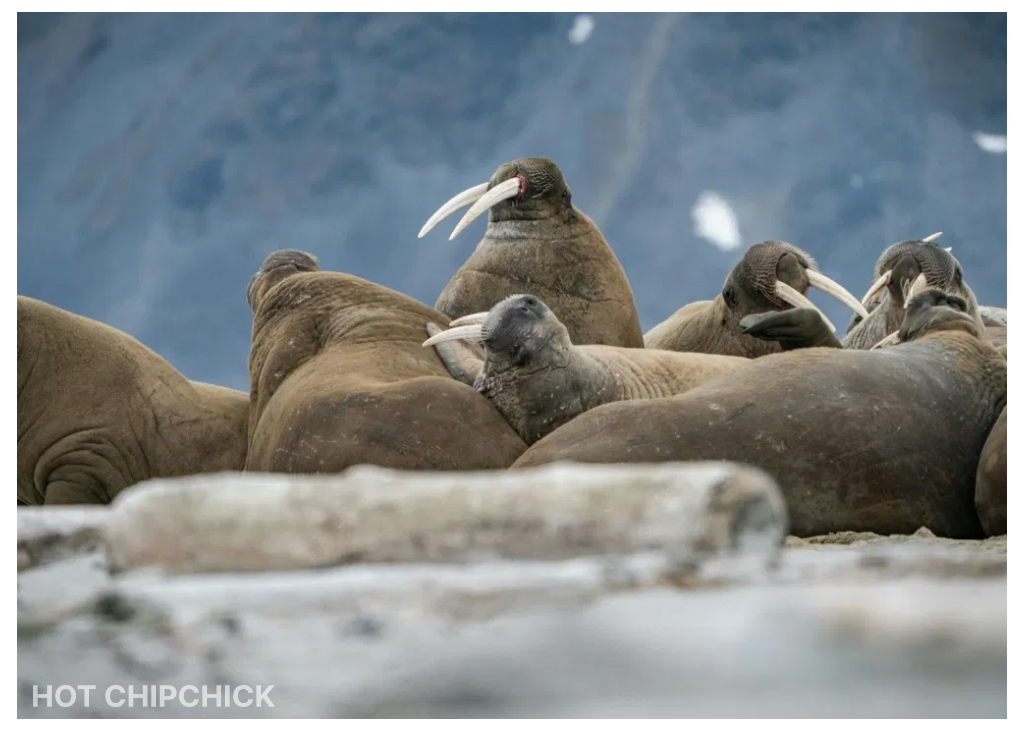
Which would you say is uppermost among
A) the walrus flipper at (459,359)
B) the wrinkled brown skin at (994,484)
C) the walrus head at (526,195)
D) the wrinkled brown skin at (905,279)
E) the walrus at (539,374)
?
the walrus head at (526,195)

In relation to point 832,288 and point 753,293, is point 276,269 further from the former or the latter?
point 832,288

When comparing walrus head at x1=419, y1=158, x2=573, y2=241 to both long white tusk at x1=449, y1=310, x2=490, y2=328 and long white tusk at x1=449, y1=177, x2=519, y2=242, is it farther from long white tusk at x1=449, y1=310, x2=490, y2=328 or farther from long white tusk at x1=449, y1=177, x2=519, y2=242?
long white tusk at x1=449, y1=310, x2=490, y2=328

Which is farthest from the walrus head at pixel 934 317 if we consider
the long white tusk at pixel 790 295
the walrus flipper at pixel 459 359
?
the walrus flipper at pixel 459 359

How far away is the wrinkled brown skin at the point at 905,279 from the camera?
20.7ft

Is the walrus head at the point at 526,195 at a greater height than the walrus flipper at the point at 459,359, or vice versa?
the walrus head at the point at 526,195

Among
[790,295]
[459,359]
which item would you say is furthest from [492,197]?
[790,295]

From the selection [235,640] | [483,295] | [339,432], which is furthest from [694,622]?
[483,295]

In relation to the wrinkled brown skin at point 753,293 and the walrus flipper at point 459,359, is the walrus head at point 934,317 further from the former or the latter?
the walrus flipper at point 459,359

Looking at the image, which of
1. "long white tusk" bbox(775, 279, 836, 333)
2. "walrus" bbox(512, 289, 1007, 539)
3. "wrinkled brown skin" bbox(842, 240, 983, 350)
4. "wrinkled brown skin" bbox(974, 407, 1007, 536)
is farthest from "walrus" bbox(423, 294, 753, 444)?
"wrinkled brown skin" bbox(842, 240, 983, 350)

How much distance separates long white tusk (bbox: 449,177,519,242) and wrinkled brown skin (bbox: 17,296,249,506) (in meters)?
1.45

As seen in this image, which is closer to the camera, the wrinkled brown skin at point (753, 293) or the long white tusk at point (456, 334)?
the long white tusk at point (456, 334)

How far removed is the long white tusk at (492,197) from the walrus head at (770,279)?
4.03 feet

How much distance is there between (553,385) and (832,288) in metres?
2.23
